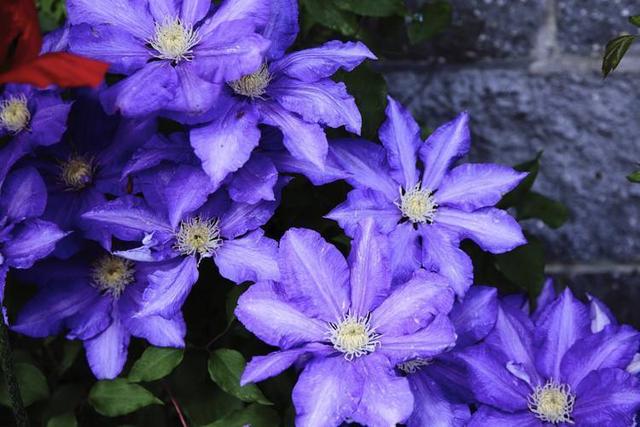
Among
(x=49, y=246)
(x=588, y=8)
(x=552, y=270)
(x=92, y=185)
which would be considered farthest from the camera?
(x=552, y=270)

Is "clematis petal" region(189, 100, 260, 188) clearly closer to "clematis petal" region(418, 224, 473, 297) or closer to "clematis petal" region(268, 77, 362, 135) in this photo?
"clematis petal" region(268, 77, 362, 135)

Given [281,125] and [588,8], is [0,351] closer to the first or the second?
[281,125]

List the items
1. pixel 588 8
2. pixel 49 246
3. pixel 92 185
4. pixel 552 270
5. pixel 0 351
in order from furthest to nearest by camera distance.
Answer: pixel 552 270 → pixel 588 8 → pixel 92 185 → pixel 49 246 → pixel 0 351

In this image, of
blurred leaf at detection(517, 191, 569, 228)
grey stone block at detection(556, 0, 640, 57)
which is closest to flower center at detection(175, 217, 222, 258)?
blurred leaf at detection(517, 191, 569, 228)

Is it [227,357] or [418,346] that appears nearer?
[418,346]

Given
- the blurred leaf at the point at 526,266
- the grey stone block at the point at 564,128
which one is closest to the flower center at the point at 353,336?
the blurred leaf at the point at 526,266

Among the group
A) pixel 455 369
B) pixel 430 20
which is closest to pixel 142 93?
pixel 455 369

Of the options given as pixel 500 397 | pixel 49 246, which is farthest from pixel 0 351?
pixel 500 397
